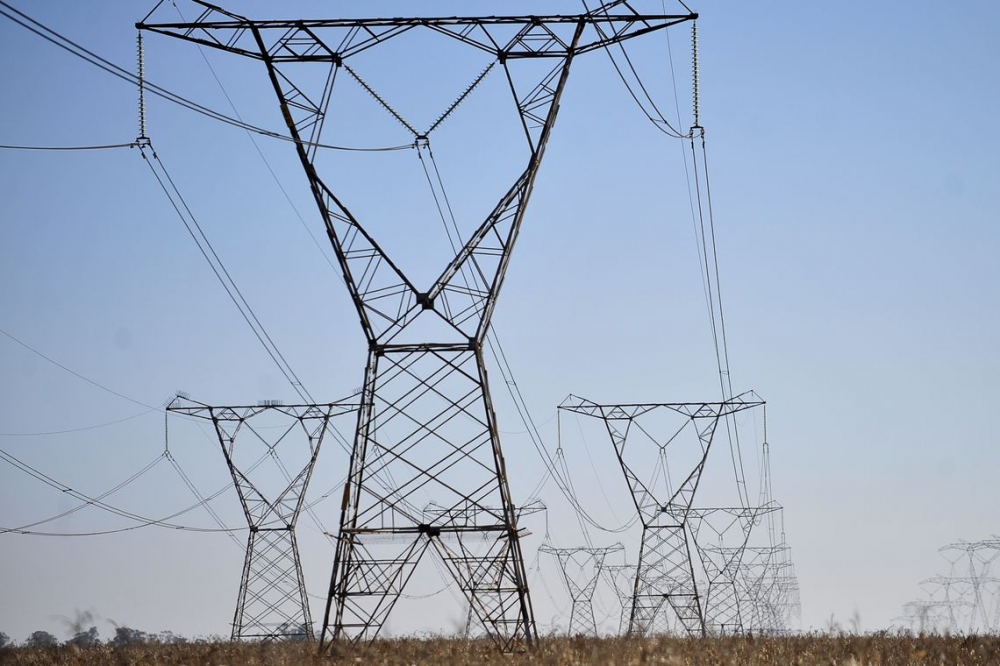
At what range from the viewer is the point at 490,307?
24.3 meters

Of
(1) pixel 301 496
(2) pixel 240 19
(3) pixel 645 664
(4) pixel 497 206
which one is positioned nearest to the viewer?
(3) pixel 645 664

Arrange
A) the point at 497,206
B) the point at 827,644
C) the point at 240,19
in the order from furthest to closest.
→ the point at 497,206
the point at 240,19
the point at 827,644

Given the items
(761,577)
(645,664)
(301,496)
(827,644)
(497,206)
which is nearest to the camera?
(645,664)

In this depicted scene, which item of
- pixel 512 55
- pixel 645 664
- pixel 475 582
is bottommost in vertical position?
pixel 645 664

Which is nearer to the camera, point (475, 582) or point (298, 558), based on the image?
point (475, 582)

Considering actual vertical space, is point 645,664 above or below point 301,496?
below

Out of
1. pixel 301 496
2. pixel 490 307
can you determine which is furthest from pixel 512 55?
pixel 301 496

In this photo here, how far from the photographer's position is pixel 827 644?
20.1 meters

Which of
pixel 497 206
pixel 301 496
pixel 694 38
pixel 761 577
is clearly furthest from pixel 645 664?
pixel 761 577

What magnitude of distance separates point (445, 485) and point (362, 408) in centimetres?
208

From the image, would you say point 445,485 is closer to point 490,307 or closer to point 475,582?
point 475,582

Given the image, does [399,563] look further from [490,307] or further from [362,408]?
[490,307]

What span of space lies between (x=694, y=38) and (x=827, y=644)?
11.9 m

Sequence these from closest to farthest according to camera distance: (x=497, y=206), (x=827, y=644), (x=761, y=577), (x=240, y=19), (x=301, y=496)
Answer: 1. (x=827, y=644)
2. (x=240, y=19)
3. (x=497, y=206)
4. (x=301, y=496)
5. (x=761, y=577)
